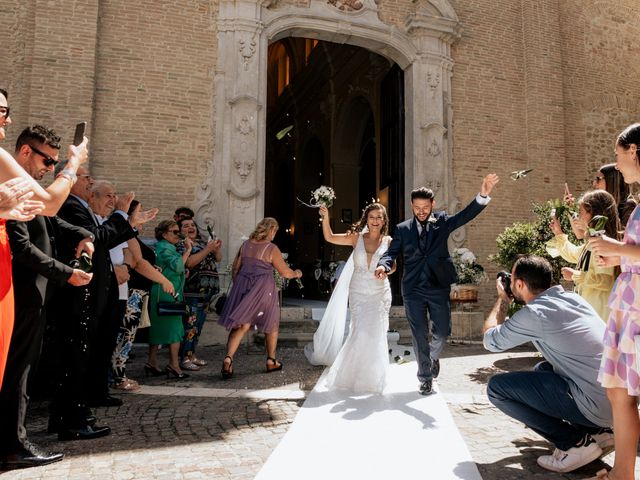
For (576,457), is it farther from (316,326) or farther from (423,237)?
(316,326)

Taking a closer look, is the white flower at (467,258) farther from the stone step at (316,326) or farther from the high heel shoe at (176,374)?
the high heel shoe at (176,374)

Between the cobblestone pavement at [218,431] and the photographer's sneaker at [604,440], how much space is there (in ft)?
0.39

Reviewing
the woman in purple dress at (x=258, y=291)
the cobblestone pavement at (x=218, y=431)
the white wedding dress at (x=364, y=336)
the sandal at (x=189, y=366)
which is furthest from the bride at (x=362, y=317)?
the sandal at (x=189, y=366)

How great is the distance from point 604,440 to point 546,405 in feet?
1.29

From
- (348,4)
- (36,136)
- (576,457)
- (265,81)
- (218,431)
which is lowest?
(218,431)

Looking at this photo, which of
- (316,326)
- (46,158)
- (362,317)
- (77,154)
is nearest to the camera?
(77,154)

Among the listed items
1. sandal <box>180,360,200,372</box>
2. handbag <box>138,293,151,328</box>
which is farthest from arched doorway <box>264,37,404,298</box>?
handbag <box>138,293,151,328</box>

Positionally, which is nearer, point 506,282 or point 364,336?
point 506,282

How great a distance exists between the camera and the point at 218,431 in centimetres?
371

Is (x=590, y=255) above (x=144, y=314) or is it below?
above

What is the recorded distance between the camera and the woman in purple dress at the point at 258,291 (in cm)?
593

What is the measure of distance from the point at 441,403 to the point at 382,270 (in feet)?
4.39

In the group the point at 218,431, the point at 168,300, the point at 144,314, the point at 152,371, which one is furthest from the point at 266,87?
the point at 218,431

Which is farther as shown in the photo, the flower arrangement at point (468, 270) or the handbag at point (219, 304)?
the flower arrangement at point (468, 270)
